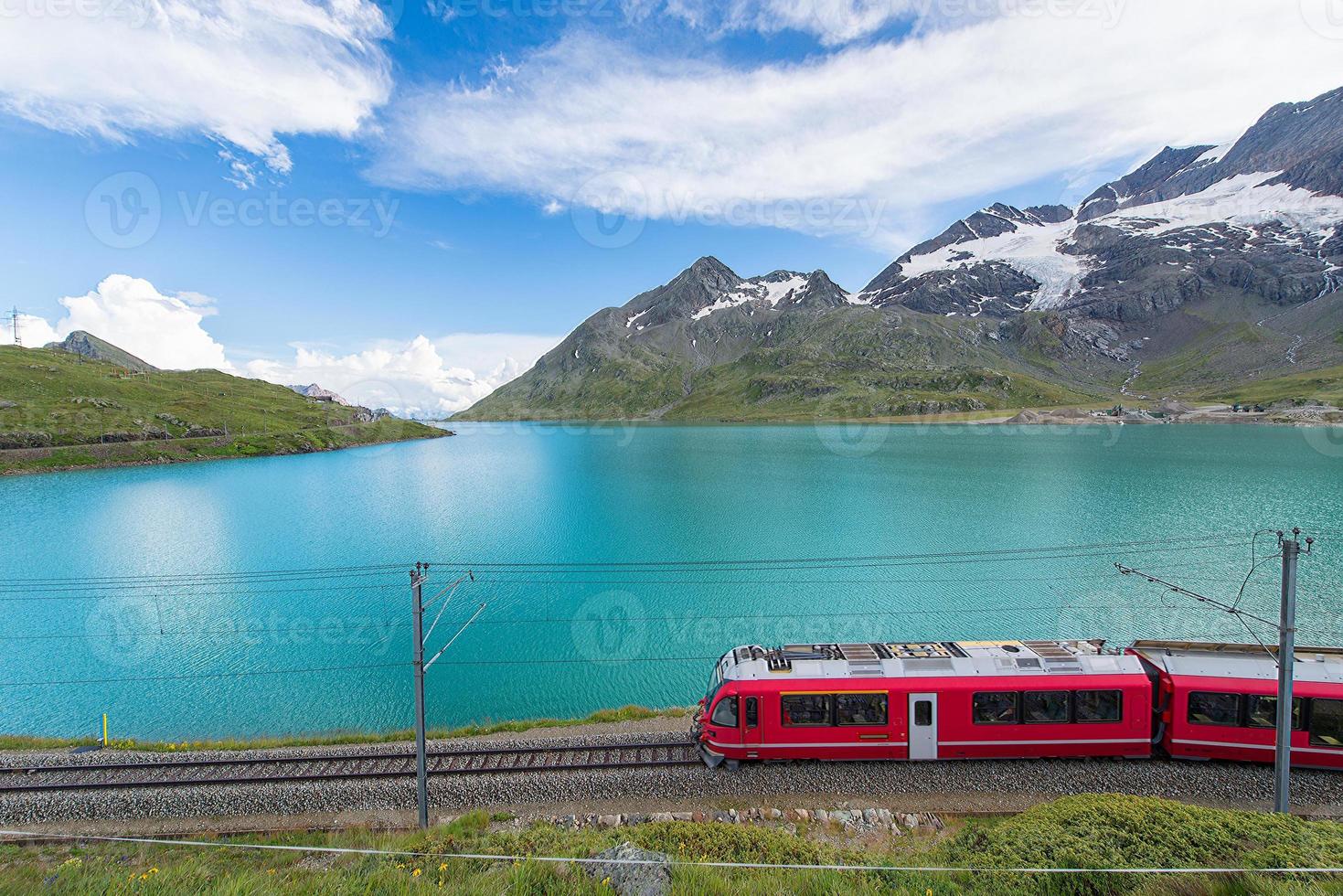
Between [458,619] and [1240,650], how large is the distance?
38.2 meters

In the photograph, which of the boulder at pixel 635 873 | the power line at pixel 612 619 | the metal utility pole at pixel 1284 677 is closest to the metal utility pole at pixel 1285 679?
the metal utility pole at pixel 1284 677

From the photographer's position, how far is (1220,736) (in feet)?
56.4

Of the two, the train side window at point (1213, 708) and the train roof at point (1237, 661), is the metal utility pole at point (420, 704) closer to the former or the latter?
the train roof at point (1237, 661)

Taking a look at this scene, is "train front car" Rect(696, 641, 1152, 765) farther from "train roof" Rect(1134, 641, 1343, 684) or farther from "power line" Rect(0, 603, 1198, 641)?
"power line" Rect(0, 603, 1198, 641)

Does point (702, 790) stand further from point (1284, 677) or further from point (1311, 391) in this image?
point (1311, 391)

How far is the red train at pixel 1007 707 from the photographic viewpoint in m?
17.2

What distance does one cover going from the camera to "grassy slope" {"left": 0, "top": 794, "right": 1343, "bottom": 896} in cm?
1036

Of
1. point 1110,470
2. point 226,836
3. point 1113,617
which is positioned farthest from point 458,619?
point 1110,470

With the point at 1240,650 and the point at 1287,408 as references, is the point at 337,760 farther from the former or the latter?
the point at 1287,408

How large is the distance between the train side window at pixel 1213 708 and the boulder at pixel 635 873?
17.5m

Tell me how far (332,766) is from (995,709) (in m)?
23.2

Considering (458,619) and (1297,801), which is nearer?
(1297,801)

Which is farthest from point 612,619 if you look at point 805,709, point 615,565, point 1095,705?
point 1095,705

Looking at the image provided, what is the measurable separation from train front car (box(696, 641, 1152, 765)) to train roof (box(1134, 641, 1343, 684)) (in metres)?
1.09
